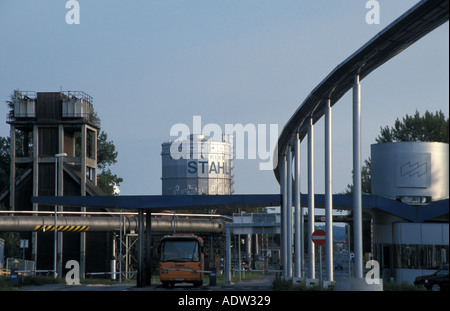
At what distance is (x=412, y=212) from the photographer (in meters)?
36.5

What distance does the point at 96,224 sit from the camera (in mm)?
59844

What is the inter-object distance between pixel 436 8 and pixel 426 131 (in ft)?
174

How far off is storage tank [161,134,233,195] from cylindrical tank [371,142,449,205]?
5575cm

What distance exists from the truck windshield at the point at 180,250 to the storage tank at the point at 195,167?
2199 inches

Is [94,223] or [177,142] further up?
[177,142]

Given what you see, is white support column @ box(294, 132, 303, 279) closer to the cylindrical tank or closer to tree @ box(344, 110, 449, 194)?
the cylindrical tank

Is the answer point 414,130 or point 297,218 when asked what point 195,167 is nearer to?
point 414,130

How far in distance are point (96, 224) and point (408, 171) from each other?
2786cm

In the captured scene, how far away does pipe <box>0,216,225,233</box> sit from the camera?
57875 mm

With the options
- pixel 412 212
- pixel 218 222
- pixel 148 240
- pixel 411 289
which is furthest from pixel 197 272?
pixel 218 222

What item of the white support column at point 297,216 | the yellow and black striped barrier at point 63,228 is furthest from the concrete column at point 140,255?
the yellow and black striped barrier at point 63,228

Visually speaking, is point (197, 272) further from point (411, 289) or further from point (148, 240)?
point (411, 289)

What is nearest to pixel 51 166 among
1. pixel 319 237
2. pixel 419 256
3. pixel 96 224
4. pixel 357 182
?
pixel 96 224

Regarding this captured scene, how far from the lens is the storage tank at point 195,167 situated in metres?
96.9
